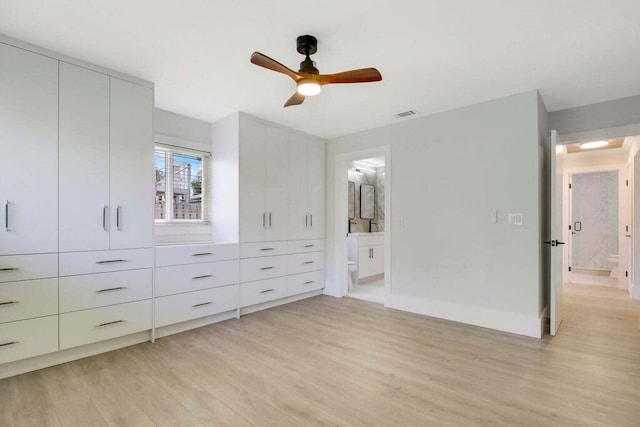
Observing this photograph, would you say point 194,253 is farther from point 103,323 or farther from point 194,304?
point 103,323

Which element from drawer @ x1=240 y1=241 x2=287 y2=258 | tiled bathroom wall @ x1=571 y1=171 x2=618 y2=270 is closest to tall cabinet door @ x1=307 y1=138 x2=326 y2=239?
drawer @ x1=240 y1=241 x2=287 y2=258

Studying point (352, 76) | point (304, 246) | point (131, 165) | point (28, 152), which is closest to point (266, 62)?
point (352, 76)

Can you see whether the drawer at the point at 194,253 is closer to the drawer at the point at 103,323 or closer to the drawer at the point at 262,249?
the drawer at the point at 262,249

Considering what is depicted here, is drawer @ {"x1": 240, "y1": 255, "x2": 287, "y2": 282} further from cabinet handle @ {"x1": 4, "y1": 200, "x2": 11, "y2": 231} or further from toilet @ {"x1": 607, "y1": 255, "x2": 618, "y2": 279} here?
toilet @ {"x1": 607, "y1": 255, "x2": 618, "y2": 279}

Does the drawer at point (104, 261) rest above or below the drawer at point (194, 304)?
above

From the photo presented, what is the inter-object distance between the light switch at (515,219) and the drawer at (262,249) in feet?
9.07

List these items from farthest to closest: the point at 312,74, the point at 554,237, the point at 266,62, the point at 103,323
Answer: the point at 554,237 < the point at 103,323 < the point at 312,74 < the point at 266,62

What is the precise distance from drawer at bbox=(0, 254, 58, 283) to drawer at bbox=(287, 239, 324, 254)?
2600 millimetres

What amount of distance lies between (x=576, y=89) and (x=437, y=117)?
133 cm

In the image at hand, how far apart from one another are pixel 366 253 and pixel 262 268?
2.45m

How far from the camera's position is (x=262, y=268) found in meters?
4.08

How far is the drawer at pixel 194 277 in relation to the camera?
10.3 ft

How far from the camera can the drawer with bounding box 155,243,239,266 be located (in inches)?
123

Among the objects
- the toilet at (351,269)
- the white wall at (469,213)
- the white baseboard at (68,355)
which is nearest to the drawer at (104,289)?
the white baseboard at (68,355)
